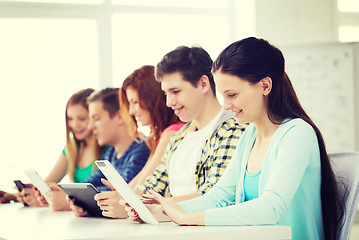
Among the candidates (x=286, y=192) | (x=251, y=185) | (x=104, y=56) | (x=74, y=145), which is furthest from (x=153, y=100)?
(x=104, y=56)

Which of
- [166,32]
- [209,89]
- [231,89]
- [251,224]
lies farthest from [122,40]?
[251,224]

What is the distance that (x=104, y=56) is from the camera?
5039 millimetres

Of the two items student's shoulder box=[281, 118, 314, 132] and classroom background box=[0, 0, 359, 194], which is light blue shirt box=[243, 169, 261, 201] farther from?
classroom background box=[0, 0, 359, 194]

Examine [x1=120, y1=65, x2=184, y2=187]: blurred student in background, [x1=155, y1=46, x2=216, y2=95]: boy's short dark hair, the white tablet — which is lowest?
the white tablet

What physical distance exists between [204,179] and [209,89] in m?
0.41

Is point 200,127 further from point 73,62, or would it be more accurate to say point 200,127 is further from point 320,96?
point 73,62

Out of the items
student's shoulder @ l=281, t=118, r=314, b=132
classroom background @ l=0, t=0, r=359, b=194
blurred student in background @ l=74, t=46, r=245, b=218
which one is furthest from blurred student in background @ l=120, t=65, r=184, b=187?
classroom background @ l=0, t=0, r=359, b=194

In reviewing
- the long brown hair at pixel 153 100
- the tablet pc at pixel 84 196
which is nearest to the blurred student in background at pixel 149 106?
the long brown hair at pixel 153 100

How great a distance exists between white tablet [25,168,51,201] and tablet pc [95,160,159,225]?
41.1 inches

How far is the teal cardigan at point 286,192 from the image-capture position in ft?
4.56

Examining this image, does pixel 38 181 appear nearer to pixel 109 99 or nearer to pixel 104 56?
pixel 109 99

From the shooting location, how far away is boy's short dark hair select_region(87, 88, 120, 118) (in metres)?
3.20

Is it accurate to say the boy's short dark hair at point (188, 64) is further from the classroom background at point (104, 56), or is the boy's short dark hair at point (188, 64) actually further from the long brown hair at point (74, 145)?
the classroom background at point (104, 56)

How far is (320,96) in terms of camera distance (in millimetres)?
4641
